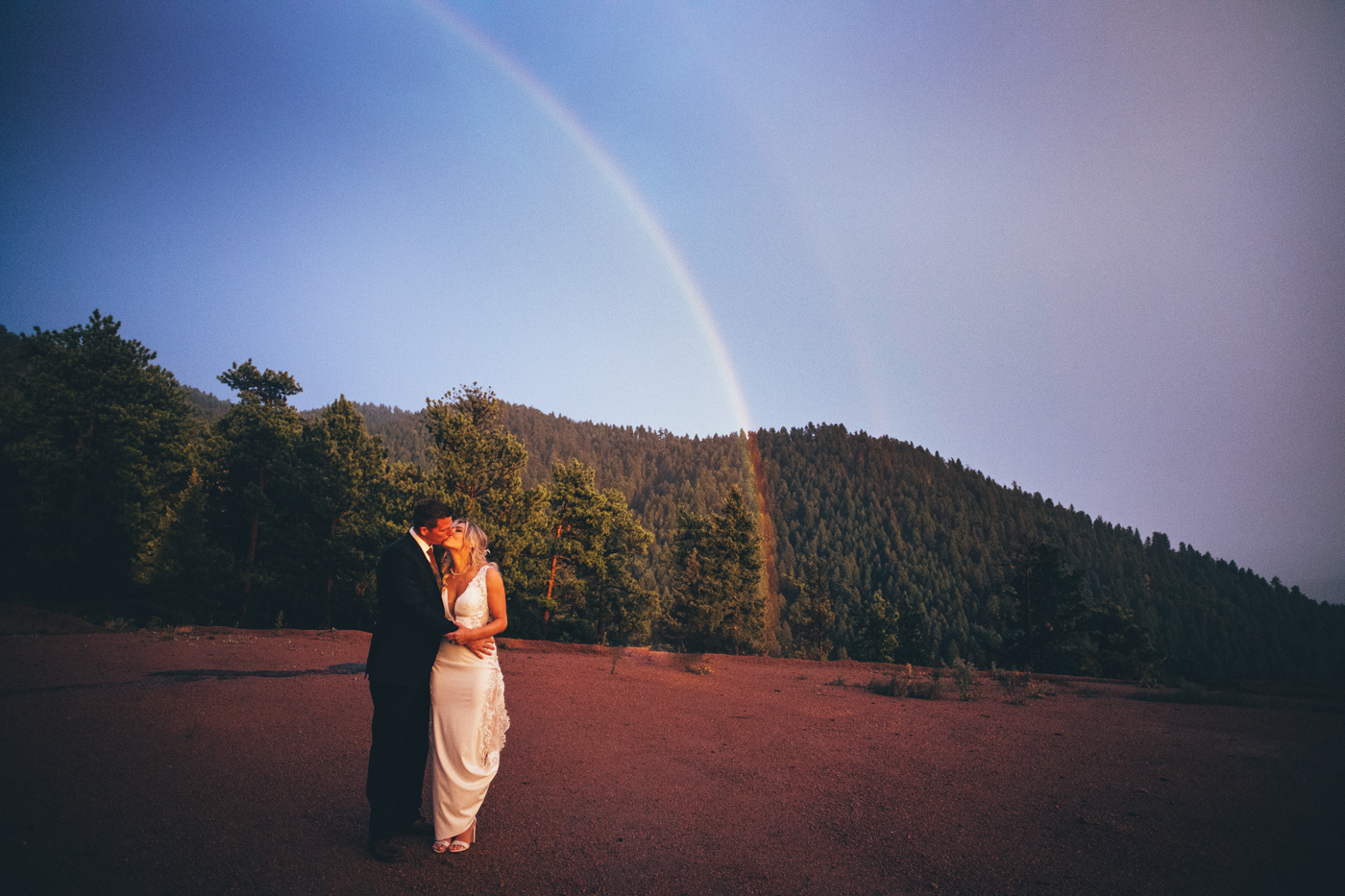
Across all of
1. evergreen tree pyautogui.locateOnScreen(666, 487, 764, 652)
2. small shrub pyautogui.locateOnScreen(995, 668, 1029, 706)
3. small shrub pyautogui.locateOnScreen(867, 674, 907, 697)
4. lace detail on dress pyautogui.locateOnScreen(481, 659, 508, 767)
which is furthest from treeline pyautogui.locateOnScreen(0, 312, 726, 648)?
lace detail on dress pyautogui.locateOnScreen(481, 659, 508, 767)

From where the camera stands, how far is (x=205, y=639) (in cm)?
1496

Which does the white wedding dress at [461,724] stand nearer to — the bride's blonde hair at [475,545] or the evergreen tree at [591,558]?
the bride's blonde hair at [475,545]

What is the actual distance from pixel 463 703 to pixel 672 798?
101 inches

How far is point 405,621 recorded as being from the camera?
13.3 ft

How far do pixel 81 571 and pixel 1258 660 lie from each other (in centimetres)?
16826

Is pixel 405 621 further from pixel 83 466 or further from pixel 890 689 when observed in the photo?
pixel 83 466

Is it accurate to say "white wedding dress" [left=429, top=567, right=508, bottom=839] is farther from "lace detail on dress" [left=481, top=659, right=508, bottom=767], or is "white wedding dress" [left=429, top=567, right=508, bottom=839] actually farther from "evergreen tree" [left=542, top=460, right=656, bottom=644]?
"evergreen tree" [left=542, top=460, right=656, bottom=644]

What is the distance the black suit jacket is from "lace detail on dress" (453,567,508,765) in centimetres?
13

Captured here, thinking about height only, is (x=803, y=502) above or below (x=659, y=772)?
above

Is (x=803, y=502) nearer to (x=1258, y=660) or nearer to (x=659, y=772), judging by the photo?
(x=1258, y=660)

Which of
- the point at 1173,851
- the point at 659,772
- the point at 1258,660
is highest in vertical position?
the point at 1173,851

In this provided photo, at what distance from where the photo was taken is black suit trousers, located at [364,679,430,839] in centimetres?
397

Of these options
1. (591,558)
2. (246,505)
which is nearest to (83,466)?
(246,505)

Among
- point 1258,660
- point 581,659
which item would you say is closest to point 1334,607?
point 1258,660
